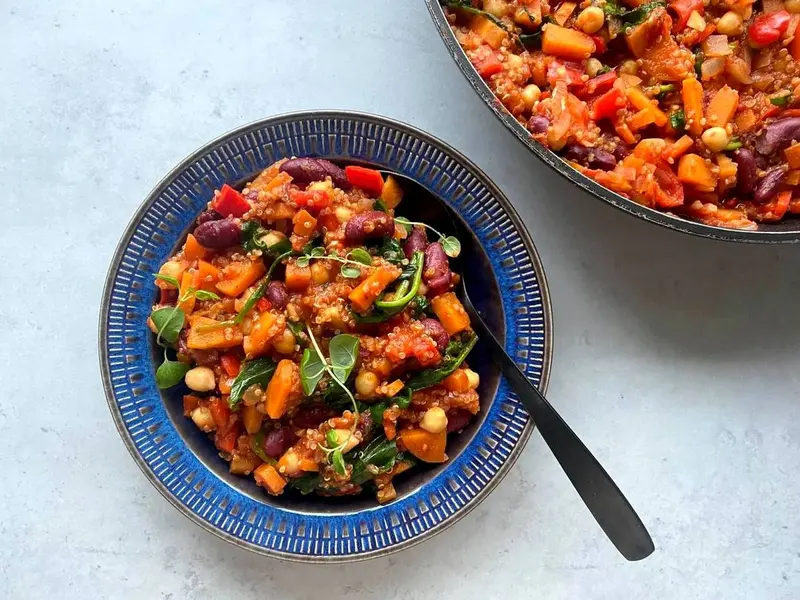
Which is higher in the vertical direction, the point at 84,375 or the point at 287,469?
the point at 287,469

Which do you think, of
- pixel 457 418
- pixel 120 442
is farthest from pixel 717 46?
pixel 120 442

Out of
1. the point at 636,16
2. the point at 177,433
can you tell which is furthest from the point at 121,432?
the point at 636,16

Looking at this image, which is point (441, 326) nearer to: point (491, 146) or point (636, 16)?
point (491, 146)

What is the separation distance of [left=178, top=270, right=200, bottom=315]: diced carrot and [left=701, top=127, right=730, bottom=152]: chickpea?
177 centimetres

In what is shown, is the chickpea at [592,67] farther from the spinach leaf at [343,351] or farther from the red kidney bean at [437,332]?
the spinach leaf at [343,351]

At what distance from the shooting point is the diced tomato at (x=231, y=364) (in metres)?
2.33

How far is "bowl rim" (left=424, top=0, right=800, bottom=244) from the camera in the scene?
7.30 feet

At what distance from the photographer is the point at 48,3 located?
2.81 metres

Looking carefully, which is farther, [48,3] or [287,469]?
[48,3]

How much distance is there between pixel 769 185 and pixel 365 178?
53.9 inches

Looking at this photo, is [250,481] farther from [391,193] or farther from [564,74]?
[564,74]

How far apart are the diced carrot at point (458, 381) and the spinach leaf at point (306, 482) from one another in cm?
56

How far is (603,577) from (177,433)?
1.79 meters

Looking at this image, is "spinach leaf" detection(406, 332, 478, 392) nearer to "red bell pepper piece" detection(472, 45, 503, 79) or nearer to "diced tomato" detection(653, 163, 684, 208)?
"diced tomato" detection(653, 163, 684, 208)
